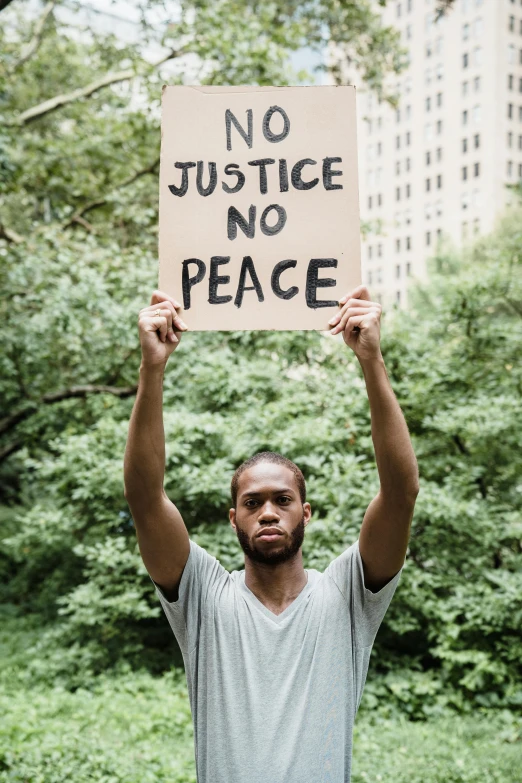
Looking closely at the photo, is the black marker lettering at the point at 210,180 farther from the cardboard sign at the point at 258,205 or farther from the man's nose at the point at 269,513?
the man's nose at the point at 269,513

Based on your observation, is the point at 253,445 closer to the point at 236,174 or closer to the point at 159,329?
the point at 236,174

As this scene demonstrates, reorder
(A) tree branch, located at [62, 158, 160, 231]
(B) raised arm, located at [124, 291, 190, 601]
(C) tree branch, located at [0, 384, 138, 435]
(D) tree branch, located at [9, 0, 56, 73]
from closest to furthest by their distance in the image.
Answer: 1. (B) raised arm, located at [124, 291, 190, 601]
2. (C) tree branch, located at [0, 384, 138, 435]
3. (A) tree branch, located at [62, 158, 160, 231]
4. (D) tree branch, located at [9, 0, 56, 73]

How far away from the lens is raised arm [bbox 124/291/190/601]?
1.67 meters

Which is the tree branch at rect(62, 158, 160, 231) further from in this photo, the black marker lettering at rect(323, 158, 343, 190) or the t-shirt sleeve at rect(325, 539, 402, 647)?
the t-shirt sleeve at rect(325, 539, 402, 647)

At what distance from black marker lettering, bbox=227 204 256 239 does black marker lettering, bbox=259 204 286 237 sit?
1.0 inches

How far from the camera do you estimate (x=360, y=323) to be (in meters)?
1.70

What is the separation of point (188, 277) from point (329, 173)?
48cm

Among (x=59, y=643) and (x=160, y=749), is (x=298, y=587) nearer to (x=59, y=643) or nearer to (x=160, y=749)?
(x=160, y=749)

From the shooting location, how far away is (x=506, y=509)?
5562mm

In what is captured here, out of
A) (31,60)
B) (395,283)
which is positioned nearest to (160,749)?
(31,60)

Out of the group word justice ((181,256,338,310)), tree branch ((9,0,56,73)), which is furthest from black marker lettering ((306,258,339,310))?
tree branch ((9,0,56,73))

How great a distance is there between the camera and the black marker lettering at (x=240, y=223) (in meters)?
1.91

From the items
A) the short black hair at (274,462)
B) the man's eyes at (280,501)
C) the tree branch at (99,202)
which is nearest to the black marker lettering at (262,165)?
the short black hair at (274,462)

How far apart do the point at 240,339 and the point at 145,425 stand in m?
5.21
